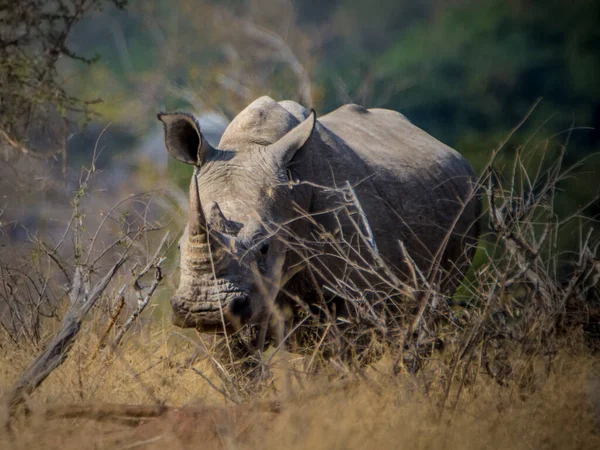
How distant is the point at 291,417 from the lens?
3875mm

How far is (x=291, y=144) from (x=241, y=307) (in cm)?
132

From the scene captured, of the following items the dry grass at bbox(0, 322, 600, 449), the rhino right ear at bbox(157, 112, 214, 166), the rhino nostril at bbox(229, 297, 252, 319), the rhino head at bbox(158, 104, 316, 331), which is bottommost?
the dry grass at bbox(0, 322, 600, 449)

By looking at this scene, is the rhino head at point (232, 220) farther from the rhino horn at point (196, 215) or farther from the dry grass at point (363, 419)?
the dry grass at point (363, 419)

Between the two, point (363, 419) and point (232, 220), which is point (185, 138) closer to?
point (232, 220)

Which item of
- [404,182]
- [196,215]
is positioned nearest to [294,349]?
[196,215]

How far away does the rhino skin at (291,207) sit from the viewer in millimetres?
4926

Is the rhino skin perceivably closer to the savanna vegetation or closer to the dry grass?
the savanna vegetation

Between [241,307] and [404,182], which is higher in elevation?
[404,182]

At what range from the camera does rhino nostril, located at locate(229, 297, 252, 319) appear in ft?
15.9

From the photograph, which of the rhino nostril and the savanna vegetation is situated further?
the rhino nostril

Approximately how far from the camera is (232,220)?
17.5ft

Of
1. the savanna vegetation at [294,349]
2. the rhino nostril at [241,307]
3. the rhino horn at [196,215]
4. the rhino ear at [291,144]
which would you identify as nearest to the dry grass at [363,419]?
the savanna vegetation at [294,349]

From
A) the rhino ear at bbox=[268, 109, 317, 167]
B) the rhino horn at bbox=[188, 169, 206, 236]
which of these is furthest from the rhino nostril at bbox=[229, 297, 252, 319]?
the rhino ear at bbox=[268, 109, 317, 167]

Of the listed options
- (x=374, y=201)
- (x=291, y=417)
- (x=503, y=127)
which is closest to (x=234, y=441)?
(x=291, y=417)
